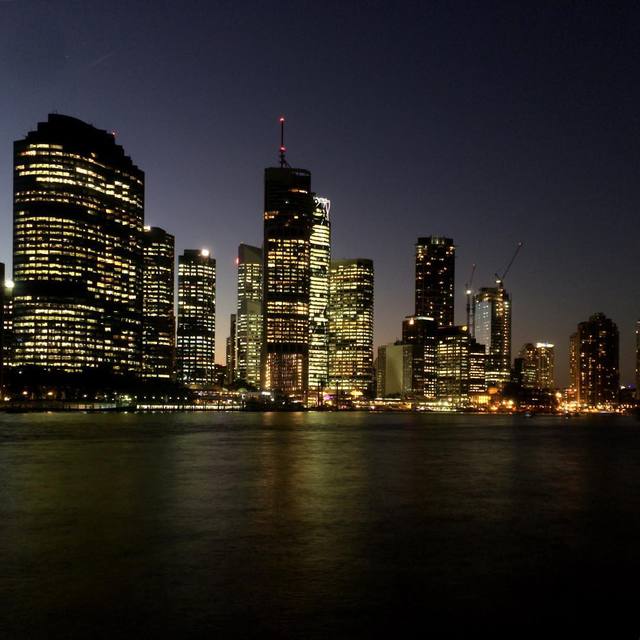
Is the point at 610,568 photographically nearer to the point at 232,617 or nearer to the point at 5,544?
the point at 232,617

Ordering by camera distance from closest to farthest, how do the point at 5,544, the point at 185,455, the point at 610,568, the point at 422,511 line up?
the point at 610,568, the point at 5,544, the point at 422,511, the point at 185,455

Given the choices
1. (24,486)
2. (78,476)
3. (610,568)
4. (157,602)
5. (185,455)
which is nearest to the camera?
(157,602)

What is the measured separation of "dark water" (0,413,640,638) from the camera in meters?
19.0

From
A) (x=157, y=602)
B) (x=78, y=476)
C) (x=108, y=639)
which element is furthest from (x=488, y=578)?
(x=78, y=476)

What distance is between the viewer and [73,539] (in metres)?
29.5

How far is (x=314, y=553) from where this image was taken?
89.5 feet

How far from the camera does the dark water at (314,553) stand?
19.0 metres

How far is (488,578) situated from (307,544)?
24.9 feet

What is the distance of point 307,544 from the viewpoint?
95.1ft

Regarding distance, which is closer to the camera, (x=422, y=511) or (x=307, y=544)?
(x=307, y=544)

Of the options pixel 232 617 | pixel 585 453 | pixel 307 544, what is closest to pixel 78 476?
pixel 307 544

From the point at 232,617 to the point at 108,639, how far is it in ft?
10.3

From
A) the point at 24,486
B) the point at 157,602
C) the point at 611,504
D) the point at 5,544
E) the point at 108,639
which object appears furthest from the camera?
the point at 24,486

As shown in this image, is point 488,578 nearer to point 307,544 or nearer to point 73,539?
point 307,544
